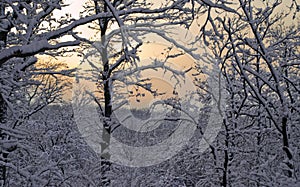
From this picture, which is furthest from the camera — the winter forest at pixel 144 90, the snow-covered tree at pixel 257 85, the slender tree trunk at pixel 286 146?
the winter forest at pixel 144 90

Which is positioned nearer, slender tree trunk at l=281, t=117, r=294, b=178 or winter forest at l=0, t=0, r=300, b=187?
slender tree trunk at l=281, t=117, r=294, b=178

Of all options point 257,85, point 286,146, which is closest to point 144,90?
point 257,85

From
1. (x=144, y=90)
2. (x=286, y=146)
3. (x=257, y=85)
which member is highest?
(x=257, y=85)

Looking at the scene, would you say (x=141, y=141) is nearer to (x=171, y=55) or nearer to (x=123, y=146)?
(x=123, y=146)

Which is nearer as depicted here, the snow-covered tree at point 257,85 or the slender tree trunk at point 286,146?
the snow-covered tree at point 257,85

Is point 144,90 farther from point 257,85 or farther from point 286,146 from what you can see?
point 286,146

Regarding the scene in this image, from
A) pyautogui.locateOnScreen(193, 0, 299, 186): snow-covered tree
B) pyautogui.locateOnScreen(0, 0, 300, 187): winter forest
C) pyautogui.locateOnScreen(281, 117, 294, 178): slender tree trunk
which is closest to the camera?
pyautogui.locateOnScreen(193, 0, 299, 186): snow-covered tree

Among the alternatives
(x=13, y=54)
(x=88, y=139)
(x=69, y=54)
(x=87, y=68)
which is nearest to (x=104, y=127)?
(x=88, y=139)

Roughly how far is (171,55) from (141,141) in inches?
341

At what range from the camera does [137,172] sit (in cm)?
1120

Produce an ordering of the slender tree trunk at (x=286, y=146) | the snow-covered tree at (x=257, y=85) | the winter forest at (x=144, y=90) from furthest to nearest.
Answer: the winter forest at (x=144, y=90) → the slender tree trunk at (x=286, y=146) → the snow-covered tree at (x=257, y=85)

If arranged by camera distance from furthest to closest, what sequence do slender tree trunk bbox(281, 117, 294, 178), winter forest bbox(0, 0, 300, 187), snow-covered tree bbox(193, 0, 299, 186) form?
winter forest bbox(0, 0, 300, 187), slender tree trunk bbox(281, 117, 294, 178), snow-covered tree bbox(193, 0, 299, 186)

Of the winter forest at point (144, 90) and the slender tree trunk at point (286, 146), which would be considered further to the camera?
the winter forest at point (144, 90)

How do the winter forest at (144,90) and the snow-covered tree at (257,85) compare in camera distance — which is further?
the winter forest at (144,90)
